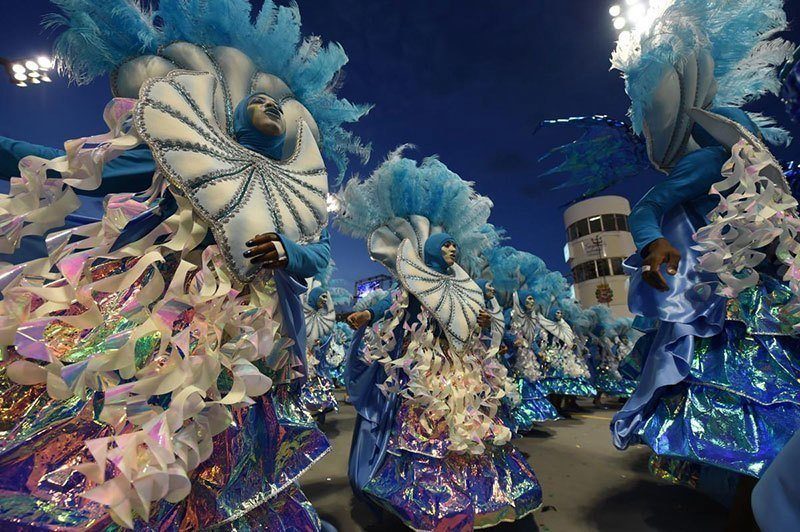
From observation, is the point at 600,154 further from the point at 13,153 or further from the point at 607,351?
the point at 607,351

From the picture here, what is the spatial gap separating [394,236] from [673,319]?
1742 millimetres

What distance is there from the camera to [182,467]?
0.89 metres

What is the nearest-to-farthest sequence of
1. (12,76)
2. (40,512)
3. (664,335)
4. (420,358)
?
(40,512) → (664,335) → (420,358) → (12,76)

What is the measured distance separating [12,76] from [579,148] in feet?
21.3

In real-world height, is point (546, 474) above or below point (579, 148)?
below

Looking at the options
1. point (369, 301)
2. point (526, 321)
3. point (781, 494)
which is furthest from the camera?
point (526, 321)

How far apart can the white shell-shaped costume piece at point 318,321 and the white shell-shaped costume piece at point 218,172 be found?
387 centimetres

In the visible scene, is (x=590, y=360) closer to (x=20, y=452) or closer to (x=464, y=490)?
(x=464, y=490)

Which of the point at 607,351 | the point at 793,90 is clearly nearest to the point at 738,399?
the point at 793,90

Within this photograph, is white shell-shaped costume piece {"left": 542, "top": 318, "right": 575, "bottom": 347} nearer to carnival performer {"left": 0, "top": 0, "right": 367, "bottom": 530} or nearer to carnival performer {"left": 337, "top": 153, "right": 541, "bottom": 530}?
carnival performer {"left": 337, "top": 153, "right": 541, "bottom": 530}

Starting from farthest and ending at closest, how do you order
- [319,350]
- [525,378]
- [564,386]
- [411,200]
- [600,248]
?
[600,248] < [564,386] < [319,350] < [525,378] < [411,200]

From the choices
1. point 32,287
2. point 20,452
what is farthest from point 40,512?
point 32,287

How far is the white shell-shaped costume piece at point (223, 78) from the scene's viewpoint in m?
1.35

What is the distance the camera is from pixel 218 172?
1.24 m
